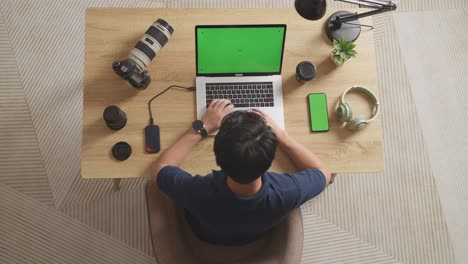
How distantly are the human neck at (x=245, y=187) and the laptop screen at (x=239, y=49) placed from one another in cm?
54

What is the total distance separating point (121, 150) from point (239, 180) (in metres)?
0.60

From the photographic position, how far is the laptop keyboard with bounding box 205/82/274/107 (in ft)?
5.49

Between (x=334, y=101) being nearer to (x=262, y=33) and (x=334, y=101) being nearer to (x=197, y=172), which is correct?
(x=262, y=33)

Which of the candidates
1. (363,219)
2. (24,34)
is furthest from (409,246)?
(24,34)

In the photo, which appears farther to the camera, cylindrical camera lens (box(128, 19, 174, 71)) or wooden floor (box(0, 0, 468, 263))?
wooden floor (box(0, 0, 468, 263))

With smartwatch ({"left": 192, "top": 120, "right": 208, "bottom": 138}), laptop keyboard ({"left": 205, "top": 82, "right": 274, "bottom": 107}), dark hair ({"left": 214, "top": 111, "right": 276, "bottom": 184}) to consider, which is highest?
dark hair ({"left": 214, "top": 111, "right": 276, "bottom": 184})

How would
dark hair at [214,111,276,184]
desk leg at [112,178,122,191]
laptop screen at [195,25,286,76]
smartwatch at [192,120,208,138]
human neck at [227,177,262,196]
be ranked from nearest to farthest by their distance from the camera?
dark hair at [214,111,276,184] → human neck at [227,177,262,196] → laptop screen at [195,25,286,76] → smartwatch at [192,120,208,138] → desk leg at [112,178,122,191]

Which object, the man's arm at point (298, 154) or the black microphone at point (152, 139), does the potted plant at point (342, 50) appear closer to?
the man's arm at point (298, 154)

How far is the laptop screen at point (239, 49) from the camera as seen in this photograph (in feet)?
4.92

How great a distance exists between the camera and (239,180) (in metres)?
1.19

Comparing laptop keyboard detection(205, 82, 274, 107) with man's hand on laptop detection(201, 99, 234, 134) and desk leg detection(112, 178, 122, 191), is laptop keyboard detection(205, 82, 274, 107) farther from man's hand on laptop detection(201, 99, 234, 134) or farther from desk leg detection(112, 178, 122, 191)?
desk leg detection(112, 178, 122, 191)

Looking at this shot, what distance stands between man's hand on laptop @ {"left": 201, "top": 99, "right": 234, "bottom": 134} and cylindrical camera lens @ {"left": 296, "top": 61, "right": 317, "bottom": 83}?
0.99 feet

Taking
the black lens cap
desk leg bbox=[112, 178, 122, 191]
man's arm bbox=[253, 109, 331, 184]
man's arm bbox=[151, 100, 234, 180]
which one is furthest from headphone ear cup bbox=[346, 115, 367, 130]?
desk leg bbox=[112, 178, 122, 191]

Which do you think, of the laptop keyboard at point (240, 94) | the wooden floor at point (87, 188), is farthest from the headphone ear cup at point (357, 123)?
the wooden floor at point (87, 188)
